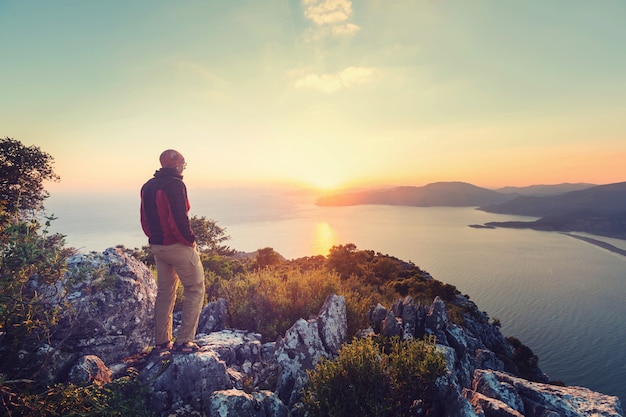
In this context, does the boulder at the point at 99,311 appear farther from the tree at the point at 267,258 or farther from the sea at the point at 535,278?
the tree at the point at 267,258

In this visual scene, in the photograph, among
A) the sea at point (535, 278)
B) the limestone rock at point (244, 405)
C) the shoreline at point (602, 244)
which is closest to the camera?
A: the limestone rock at point (244, 405)

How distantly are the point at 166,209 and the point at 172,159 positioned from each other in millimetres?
943

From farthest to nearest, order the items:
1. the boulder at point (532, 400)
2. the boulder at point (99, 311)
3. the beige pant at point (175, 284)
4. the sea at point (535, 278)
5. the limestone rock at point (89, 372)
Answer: the sea at point (535, 278), the beige pant at point (175, 284), the boulder at point (99, 311), the limestone rock at point (89, 372), the boulder at point (532, 400)

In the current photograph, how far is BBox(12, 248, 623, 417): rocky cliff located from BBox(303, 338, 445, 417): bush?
314 mm

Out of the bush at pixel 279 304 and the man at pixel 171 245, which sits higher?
the man at pixel 171 245

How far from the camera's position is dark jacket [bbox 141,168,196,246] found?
531 centimetres

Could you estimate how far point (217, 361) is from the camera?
5.06 m

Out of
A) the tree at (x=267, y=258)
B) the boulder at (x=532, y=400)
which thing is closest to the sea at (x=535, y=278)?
the boulder at (x=532, y=400)

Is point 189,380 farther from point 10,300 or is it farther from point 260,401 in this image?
point 10,300

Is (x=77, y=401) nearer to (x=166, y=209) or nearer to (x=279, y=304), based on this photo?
(x=166, y=209)

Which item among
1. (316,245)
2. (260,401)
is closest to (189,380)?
(260,401)

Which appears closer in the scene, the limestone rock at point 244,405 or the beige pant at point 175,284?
the limestone rock at point 244,405

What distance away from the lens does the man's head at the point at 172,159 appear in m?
5.55

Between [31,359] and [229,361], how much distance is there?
3063 millimetres
